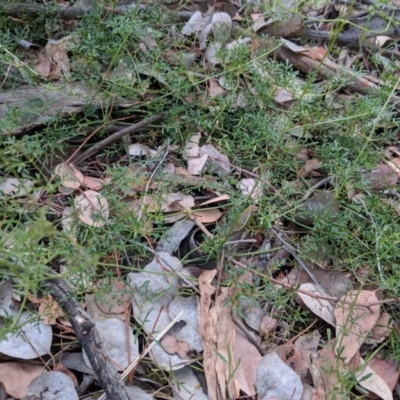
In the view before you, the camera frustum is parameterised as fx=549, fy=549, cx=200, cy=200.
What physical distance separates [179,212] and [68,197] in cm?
40

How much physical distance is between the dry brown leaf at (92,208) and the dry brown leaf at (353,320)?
848 mm

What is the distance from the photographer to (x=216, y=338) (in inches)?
66.3

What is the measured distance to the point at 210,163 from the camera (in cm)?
217

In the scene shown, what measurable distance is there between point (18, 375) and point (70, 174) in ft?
2.40

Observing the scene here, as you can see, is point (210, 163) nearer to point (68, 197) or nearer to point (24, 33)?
point (68, 197)

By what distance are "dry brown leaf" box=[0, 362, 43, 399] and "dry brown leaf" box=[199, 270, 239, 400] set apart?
1.62 ft

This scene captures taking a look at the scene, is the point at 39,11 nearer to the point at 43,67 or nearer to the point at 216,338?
the point at 43,67

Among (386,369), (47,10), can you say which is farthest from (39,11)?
(386,369)

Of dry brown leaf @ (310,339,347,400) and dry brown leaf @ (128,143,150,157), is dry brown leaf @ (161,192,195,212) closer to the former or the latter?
dry brown leaf @ (128,143,150,157)

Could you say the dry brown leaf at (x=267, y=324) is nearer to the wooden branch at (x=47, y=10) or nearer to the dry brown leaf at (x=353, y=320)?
the dry brown leaf at (x=353, y=320)

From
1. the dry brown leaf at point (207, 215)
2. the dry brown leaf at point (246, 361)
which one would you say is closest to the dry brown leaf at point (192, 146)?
the dry brown leaf at point (207, 215)

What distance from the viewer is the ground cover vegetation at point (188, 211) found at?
162cm

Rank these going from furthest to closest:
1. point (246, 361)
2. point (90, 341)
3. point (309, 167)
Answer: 1. point (309, 167)
2. point (246, 361)
3. point (90, 341)

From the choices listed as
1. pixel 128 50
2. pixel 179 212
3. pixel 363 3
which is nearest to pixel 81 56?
pixel 128 50
